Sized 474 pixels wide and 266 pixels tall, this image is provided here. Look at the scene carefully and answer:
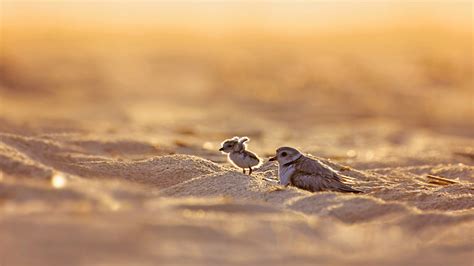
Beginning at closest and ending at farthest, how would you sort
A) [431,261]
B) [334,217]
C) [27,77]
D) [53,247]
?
1. [53,247]
2. [431,261]
3. [334,217]
4. [27,77]

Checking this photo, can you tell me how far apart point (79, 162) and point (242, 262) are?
399cm

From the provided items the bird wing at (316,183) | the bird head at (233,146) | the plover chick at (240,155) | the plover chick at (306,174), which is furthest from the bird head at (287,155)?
the bird head at (233,146)

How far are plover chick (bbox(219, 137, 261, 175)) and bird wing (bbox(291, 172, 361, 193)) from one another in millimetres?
608

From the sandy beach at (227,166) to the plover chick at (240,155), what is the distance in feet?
0.63

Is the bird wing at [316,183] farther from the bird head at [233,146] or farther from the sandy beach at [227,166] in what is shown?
the bird head at [233,146]

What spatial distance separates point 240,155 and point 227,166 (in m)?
0.89

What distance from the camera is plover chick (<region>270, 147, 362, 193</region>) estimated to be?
23.6 feet

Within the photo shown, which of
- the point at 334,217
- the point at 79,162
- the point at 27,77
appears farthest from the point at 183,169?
the point at 27,77

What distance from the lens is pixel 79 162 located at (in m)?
8.29

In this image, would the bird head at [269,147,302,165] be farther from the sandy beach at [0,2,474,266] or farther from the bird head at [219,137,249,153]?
the bird head at [219,137,249,153]

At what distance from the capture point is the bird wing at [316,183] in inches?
282

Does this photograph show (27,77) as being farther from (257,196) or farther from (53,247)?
(53,247)

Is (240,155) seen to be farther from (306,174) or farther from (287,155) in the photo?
(306,174)

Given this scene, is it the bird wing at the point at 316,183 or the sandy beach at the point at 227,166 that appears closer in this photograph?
the sandy beach at the point at 227,166
